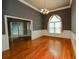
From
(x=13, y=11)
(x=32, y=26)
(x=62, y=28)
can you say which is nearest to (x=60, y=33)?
(x=62, y=28)

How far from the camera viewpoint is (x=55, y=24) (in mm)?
7570

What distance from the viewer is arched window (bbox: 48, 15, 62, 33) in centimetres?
716

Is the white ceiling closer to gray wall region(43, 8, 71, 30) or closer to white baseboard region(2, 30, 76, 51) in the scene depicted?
gray wall region(43, 8, 71, 30)

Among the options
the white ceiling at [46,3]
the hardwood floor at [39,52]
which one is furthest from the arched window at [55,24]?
the hardwood floor at [39,52]

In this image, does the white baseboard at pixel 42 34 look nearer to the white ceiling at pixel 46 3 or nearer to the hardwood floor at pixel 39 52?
the hardwood floor at pixel 39 52

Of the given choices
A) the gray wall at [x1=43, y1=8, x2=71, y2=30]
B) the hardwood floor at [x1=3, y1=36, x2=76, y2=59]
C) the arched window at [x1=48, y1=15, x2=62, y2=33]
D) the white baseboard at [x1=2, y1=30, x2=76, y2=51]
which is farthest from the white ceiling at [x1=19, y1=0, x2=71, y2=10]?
the hardwood floor at [x1=3, y1=36, x2=76, y2=59]

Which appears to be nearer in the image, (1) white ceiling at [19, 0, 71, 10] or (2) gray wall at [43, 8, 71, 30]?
(1) white ceiling at [19, 0, 71, 10]

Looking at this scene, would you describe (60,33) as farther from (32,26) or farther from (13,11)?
(13,11)

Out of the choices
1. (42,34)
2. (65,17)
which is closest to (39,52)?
(65,17)

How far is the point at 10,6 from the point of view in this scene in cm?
397

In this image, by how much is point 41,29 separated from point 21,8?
395 centimetres

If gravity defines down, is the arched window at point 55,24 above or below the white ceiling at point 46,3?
below

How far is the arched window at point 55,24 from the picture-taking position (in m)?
7.16

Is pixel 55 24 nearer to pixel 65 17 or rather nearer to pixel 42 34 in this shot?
pixel 65 17
